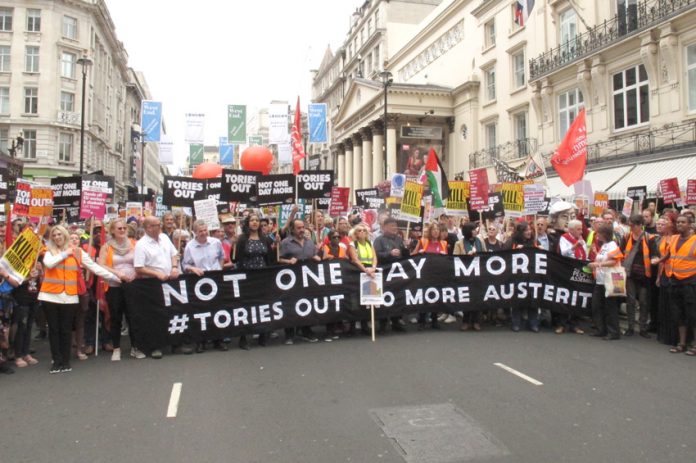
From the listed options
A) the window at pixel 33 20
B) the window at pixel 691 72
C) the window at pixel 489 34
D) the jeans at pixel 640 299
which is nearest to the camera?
the jeans at pixel 640 299

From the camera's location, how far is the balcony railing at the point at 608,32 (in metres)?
19.2

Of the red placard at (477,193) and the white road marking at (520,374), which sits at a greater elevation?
the red placard at (477,193)

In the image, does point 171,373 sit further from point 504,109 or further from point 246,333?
point 504,109

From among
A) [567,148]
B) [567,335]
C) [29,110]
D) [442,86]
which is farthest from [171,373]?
[29,110]

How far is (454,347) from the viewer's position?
7668 mm

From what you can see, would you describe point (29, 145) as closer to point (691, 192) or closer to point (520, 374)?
point (691, 192)

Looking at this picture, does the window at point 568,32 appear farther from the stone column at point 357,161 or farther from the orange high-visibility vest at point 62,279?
the stone column at point 357,161

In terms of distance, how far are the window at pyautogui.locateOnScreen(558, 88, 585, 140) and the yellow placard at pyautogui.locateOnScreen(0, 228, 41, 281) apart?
23.8 metres

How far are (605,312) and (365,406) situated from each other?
5012 millimetres

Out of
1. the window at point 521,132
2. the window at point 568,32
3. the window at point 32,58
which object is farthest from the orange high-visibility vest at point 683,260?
the window at point 32,58

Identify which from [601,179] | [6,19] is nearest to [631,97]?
[601,179]

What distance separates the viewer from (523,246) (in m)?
9.41

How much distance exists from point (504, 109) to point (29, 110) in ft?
128

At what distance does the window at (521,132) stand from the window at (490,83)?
3.64 m
